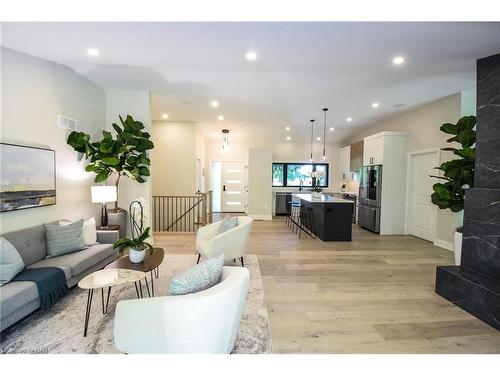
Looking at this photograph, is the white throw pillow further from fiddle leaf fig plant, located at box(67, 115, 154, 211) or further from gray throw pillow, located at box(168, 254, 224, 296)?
gray throw pillow, located at box(168, 254, 224, 296)

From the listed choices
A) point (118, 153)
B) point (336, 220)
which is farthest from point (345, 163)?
point (118, 153)

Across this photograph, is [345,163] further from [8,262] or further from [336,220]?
[8,262]

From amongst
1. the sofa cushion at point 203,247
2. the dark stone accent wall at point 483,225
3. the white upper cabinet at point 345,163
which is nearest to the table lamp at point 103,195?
the sofa cushion at point 203,247

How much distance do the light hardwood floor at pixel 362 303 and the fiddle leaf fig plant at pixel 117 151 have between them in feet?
5.47

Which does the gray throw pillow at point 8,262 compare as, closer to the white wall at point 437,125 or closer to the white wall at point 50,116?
the white wall at point 50,116

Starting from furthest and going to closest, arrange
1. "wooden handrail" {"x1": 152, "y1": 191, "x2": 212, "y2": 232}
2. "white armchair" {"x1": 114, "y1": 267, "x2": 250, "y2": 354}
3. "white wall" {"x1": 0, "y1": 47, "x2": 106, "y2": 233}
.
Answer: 1. "wooden handrail" {"x1": 152, "y1": 191, "x2": 212, "y2": 232}
2. "white wall" {"x1": 0, "y1": 47, "x2": 106, "y2": 233}
3. "white armchair" {"x1": 114, "y1": 267, "x2": 250, "y2": 354}

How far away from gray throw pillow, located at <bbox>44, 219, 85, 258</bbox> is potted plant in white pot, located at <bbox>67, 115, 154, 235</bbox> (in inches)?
39.7

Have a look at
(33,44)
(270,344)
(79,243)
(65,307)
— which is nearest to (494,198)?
(270,344)

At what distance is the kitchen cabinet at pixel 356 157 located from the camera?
7508mm

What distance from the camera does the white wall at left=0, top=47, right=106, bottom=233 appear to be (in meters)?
2.91

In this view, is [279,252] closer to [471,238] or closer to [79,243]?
[471,238]

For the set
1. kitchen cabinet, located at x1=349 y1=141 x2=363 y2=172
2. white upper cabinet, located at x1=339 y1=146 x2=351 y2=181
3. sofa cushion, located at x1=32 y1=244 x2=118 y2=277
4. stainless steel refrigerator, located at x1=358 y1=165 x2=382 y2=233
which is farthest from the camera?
white upper cabinet, located at x1=339 y1=146 x2=351 y2=181

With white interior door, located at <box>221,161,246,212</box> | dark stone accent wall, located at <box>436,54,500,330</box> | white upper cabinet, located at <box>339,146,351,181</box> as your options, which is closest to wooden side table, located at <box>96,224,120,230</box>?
dark stone accent wall, located at <box>436,54,500,330</box>
